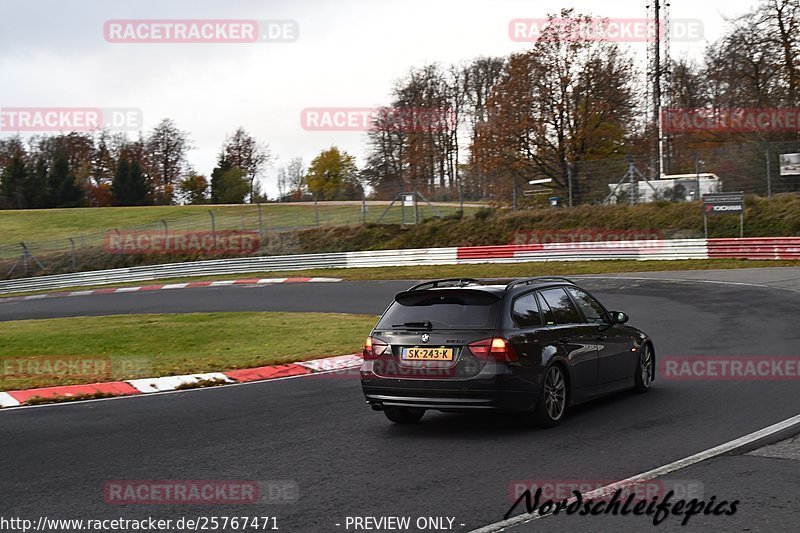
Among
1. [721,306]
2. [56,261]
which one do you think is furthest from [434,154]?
[721,306]

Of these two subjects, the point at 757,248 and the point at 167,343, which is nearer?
the point at 167,343

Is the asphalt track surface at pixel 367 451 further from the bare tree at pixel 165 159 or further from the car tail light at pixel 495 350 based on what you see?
the bare tree at pixel 165 159

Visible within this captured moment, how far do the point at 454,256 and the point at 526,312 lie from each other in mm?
31747

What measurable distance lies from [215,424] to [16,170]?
310ft

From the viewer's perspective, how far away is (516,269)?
36.9m

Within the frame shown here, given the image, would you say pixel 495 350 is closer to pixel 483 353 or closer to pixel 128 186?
pixel 483 353

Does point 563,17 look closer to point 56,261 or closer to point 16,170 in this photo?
point 56,261

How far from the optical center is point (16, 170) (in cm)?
9494

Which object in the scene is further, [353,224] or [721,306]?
[353,224]

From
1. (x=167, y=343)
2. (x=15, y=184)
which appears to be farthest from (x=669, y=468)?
(x=15, y=184)

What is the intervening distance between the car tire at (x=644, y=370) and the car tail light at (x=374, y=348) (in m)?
3.40

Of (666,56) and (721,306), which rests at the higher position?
(666,56)

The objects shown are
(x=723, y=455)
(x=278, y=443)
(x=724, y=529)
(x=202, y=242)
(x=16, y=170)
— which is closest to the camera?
(x=724, y=529)

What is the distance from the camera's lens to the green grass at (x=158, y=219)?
169 ft
